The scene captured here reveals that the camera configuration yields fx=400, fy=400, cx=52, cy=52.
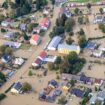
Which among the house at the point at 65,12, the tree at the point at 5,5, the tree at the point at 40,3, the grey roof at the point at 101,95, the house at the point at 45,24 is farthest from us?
the tree at the point at 5,5

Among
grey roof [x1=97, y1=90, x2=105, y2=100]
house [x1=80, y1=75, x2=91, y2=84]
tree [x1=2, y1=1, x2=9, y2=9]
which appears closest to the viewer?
grey roof [x1=97, y1=90, x2=105, y2=100]

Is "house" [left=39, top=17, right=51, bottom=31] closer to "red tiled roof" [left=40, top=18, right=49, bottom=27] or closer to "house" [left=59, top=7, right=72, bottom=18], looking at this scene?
"red tiled roof" [left=40, top=18, right=49, bottom=27]

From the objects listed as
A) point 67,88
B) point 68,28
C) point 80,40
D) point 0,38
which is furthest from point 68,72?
point 0,38

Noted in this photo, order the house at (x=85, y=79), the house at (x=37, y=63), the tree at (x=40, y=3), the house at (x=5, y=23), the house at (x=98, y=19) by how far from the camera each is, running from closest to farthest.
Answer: the house at (x=85, y=79) < the house at (x=37, y=63) < the house at (x=98, y=19) < the house at (x=5, y=23) < the tree at (x=40, y=3)

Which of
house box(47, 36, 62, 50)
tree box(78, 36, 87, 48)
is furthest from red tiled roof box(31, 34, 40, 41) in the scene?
tree box(78, 36, 87, 48)

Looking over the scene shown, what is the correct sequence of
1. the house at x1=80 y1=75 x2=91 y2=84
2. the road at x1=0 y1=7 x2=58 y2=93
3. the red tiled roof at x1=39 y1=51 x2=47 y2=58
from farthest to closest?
the red tiled roof at x1=39 y1=51 x2=47 y2=58 < the road at x1=0 y1=7 x2=58 y2=93 < the house at x1=80 y1=75 x2=91 y2=84

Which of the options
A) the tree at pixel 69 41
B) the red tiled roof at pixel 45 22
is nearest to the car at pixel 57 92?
the tree at pixel 69 41

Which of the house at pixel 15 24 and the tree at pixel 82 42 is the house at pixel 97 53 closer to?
the tree at pixel 82 42

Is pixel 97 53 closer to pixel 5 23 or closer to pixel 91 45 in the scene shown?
pixel 91 45
